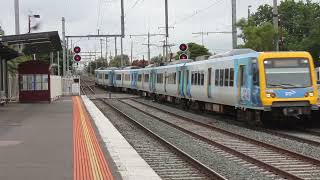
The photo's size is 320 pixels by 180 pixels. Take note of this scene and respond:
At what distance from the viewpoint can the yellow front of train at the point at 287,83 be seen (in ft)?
63.6

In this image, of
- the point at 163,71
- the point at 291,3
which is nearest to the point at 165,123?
the point at 163,71

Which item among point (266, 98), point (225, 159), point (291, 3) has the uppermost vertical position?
point (291, 3)

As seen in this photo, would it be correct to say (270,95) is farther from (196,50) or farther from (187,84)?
(196,50)

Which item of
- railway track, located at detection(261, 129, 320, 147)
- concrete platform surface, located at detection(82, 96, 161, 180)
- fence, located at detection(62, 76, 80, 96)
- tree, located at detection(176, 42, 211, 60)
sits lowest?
railway track, located at detection(261, 129, 320, 147)

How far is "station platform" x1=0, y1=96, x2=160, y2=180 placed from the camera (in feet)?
33.9

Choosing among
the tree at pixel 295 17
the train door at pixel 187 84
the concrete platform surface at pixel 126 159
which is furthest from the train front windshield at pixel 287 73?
the tree at pixel 295 17

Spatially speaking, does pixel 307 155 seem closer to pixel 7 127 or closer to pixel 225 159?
pixel 225 159

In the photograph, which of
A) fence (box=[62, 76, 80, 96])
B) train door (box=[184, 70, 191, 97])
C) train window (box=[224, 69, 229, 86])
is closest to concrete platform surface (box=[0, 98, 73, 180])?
train window (box=[224, 69, 229, 86])

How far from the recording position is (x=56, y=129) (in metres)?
19.3

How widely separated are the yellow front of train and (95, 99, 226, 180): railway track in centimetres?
408

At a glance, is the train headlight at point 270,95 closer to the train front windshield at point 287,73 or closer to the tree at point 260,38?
the train front windshield at point 287,73

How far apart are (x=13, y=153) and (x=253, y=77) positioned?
31.1 ft

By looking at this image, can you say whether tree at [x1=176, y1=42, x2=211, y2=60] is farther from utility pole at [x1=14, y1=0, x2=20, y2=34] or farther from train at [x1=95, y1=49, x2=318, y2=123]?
train at [x1=95, y1=49, x2=318, y2=123]

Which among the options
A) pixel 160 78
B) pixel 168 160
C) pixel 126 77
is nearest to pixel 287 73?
pixel 168 160
